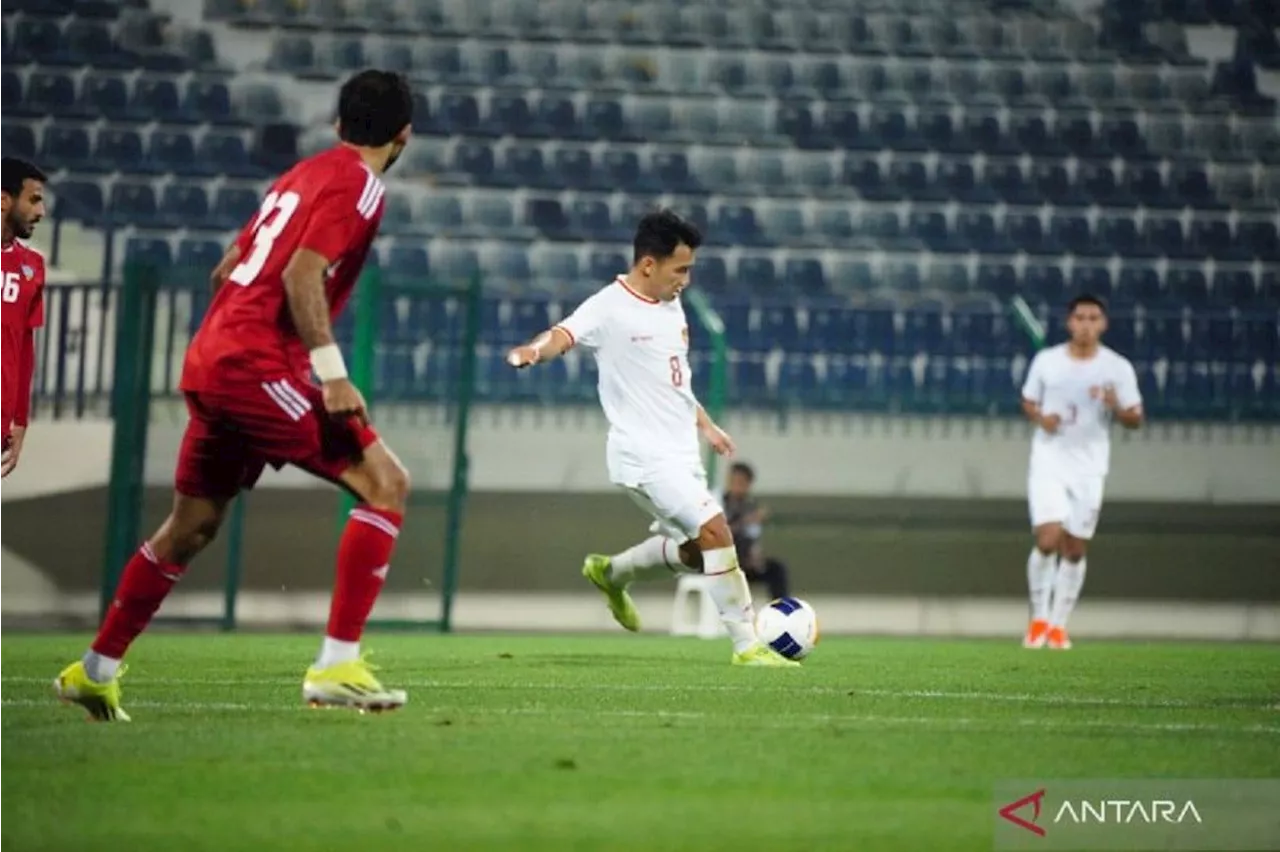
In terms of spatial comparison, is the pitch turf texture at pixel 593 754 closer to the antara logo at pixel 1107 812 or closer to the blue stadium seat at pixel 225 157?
the antara logo at pixel 1107 812

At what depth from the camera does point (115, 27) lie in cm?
2166

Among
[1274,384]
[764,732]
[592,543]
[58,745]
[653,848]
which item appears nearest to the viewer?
[653,848]

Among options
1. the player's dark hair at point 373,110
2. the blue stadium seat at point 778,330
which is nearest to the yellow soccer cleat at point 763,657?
the player's dark hair at point 373,110

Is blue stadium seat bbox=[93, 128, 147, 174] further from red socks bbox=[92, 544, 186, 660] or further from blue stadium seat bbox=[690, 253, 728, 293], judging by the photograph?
red socks bbox=[92, 544, 186, 660]

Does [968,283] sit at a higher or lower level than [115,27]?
lower

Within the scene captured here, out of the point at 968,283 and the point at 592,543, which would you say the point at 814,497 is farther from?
the point at 968,283

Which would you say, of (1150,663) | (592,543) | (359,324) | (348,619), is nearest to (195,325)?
(359,324)

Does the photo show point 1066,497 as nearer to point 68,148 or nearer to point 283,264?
point 283,264

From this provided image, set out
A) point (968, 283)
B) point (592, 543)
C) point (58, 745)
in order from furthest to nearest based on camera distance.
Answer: point (968, 283), point (592, 543), point (58, 745)

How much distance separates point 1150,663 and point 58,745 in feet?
23.3

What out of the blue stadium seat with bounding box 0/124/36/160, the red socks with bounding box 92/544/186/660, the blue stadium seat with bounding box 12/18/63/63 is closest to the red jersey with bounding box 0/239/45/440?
the red socks with bounding box 92/544/186/660

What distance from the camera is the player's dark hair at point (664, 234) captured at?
10.1 metres

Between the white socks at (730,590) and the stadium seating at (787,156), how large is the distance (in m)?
8.47

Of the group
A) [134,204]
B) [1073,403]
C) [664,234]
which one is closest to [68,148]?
[134,204]
